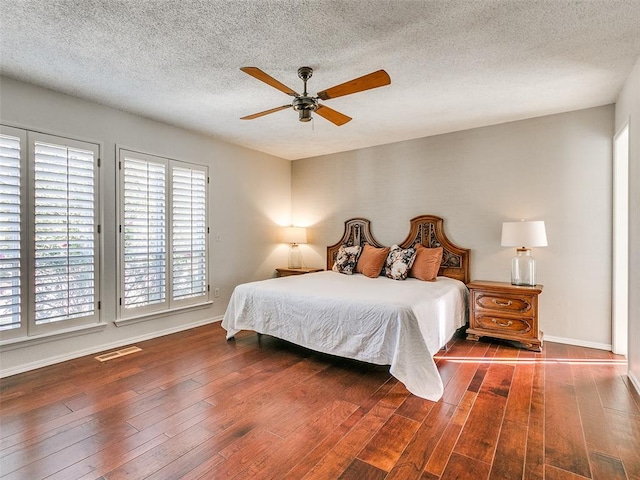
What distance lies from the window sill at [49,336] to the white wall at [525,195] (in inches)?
142

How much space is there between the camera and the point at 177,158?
4.18m

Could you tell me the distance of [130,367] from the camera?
Answer: 3055 millimetres

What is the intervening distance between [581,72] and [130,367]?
4587 mm

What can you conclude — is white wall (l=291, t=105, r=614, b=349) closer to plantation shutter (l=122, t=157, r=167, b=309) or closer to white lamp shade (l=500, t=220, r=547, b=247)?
white lamp shade (l=500, t=220, r=547, b=247)

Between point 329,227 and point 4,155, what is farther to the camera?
point 329,227

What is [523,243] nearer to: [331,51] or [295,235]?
[331,51]

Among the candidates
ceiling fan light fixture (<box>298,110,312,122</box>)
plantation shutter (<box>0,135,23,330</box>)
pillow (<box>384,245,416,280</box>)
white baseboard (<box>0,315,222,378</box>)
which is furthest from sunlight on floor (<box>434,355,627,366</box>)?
plantation shutter (<box>0,135,23,330</box>)

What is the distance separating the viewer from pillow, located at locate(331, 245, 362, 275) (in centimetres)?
473

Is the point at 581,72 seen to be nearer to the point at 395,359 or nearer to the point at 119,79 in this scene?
the point at 395,359

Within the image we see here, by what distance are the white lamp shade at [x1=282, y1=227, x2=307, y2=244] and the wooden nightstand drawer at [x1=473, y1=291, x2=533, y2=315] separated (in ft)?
9.01

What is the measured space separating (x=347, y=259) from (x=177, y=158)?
256cm

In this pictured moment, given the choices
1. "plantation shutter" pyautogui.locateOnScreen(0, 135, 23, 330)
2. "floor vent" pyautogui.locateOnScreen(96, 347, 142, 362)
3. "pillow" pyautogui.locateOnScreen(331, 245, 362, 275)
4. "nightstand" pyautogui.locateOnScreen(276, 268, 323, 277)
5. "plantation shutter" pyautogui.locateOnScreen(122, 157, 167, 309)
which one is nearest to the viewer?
"plantation shutter" pyautogui.locateOnScreen(0, 135, 23, 330)

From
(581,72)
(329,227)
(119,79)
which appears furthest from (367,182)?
(119,79)

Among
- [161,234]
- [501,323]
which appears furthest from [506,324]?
[161,234]
